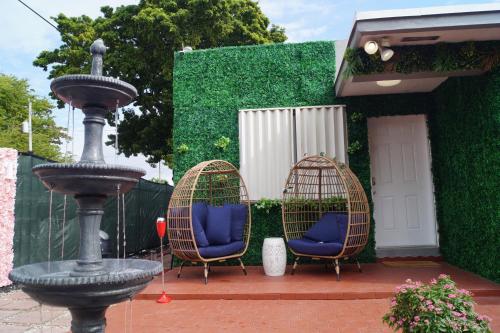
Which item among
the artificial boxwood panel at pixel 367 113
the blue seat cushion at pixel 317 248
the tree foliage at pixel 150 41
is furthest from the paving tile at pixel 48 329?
the tree foliage at pixel 150 41

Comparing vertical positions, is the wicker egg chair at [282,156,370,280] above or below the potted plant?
above

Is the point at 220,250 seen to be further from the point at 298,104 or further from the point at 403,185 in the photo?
the point at 403,185

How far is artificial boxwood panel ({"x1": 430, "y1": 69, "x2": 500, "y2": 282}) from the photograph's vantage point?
14.5 ft

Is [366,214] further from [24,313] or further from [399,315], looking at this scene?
[24,313]

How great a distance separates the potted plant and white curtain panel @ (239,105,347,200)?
4.06m

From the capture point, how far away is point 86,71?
12.6 metres

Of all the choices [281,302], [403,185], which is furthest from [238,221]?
[403,185]

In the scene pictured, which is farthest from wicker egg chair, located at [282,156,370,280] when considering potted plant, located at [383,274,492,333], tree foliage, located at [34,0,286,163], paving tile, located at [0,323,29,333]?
tree foliage, located at [34,0,286,163]

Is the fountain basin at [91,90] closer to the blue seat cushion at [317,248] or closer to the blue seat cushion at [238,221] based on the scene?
the blue seat cushion at [317,248]

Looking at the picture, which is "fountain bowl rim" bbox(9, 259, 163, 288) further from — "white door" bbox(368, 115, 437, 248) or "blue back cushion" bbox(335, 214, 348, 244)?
"white door" bbox(368, 115, 437, 248)

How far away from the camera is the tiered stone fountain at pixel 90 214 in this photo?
6.92ft

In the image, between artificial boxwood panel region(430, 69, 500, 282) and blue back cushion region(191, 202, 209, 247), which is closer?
artificial boxwood panel region(430, 69, 500, 282)

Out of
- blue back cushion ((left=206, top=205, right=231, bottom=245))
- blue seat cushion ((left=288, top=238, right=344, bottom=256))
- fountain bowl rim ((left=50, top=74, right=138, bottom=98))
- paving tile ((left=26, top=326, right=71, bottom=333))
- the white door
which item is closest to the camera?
fountain bowl rim ((left=50, top=74, right=138, bottom=98))

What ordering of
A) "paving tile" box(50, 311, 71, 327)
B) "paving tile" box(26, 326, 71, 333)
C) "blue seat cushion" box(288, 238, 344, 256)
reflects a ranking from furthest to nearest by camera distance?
"blue seat cushion" box(288, 238, 344, 256) < "paving tile" box(50, 311, 71, 327) < "paving tile" box(26, 326, 71, 333)
